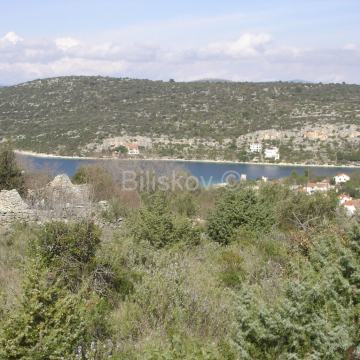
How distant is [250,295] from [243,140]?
6468cm

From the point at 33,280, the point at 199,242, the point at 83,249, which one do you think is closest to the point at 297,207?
the point at 199,242

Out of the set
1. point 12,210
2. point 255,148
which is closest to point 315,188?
point 12,210

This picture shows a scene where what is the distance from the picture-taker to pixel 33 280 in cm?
389

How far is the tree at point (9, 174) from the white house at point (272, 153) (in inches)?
1988

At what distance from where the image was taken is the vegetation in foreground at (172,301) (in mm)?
3285

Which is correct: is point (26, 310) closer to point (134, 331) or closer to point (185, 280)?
point (134, 331)

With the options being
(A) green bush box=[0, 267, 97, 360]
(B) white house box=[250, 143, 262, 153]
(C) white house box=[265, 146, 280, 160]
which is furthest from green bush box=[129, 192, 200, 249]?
(B) white house box=[250, 143, 262, 153]

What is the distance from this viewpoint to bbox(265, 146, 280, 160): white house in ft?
207

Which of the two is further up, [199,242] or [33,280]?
[33,280]

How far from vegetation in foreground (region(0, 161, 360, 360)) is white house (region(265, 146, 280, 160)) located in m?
55.3

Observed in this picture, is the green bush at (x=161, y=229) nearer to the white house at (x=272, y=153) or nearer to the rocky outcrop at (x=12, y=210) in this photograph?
the rocky outcrop at (x=12, y=210)

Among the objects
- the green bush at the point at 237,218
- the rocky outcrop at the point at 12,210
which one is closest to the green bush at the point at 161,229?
the green bush at the point at 237,218

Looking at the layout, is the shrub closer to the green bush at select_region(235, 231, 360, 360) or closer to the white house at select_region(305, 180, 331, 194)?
the white house at select_region(305, 180, 331, 194)

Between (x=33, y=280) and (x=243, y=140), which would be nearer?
(x=33, y=280)
